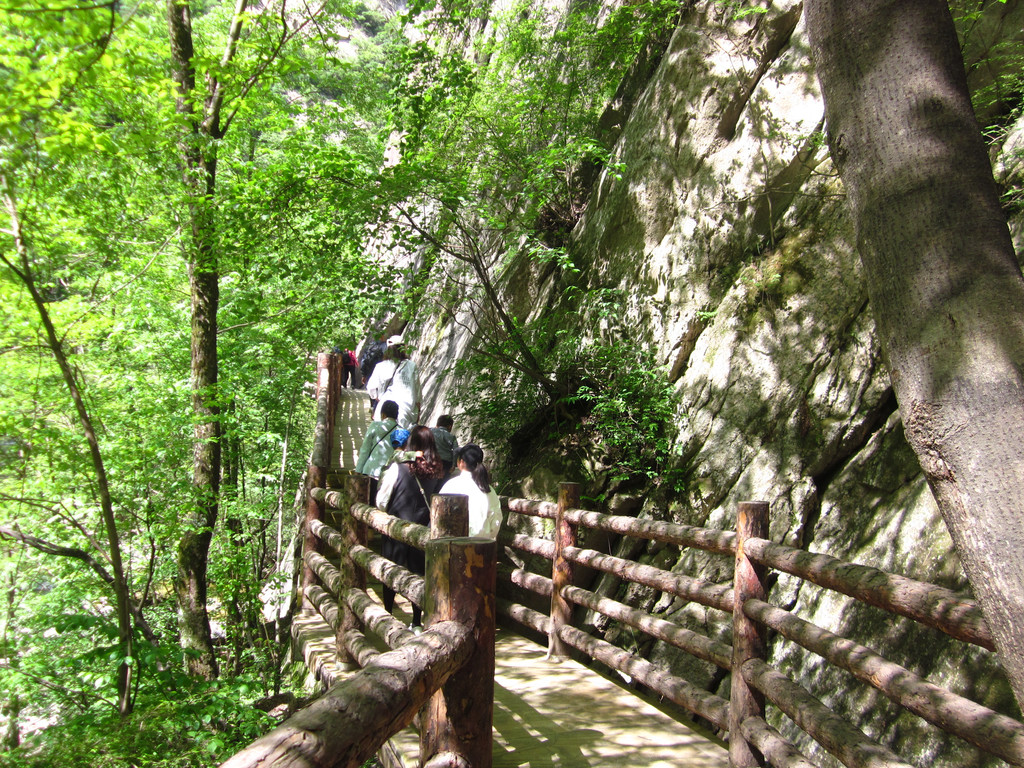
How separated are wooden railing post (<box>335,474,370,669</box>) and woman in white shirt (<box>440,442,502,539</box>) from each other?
807 mm

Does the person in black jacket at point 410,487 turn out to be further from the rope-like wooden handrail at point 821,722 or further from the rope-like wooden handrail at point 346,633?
the rope-like wooden handrail at point 821,722

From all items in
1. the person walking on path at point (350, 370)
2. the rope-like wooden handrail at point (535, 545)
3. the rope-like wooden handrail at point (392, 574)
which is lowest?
the rope-like wooden handrail at point (535, 545)

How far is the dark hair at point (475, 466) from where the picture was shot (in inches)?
201

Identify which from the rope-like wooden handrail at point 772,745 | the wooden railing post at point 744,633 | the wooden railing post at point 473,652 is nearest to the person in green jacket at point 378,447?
the wooden railing post at point 744,633

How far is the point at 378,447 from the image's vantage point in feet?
22.3

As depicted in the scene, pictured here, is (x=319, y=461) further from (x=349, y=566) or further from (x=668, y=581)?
(x=668, y=581)

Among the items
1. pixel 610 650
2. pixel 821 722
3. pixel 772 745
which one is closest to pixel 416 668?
pixel 821 722

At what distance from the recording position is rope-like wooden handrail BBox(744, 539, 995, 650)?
2176mm

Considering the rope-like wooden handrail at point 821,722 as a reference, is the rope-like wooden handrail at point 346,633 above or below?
below

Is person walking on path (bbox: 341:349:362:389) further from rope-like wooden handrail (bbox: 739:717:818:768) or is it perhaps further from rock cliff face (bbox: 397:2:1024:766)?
rope-like wooden handrail (bbox: 739:717:818:768)

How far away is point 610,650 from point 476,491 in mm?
1502

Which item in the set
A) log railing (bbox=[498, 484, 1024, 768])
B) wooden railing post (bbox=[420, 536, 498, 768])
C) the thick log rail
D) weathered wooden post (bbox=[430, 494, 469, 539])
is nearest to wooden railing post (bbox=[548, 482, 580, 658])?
log railing (bbox=[498, 484, 1024, 768])

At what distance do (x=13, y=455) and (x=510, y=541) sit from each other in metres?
4.37

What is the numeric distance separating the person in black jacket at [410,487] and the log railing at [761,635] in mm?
1019
